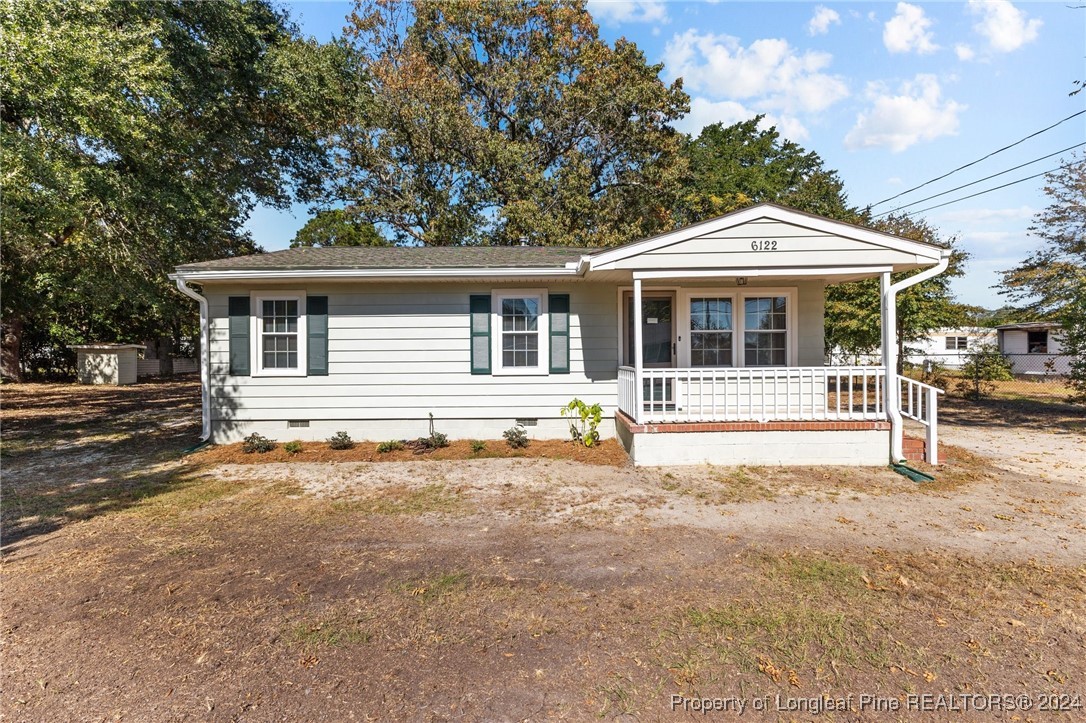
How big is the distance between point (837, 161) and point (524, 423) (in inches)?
1111

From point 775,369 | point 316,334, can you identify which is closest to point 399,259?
point 316,334

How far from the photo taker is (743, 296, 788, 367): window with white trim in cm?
838

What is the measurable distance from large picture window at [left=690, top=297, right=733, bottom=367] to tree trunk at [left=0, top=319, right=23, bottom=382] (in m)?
24.1

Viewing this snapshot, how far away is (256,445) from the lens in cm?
769

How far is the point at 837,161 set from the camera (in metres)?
27.4

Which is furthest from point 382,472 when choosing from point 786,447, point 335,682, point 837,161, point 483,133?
point 837,161

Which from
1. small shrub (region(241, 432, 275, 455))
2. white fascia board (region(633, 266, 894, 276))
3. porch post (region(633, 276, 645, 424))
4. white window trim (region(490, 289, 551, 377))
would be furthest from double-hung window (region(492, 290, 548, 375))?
small shrub (region(241, 432, 275, 455))

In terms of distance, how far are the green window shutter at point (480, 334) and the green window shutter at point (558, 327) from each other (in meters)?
1.08

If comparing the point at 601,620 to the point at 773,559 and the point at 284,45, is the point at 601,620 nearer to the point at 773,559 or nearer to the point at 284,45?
the point at 773,559

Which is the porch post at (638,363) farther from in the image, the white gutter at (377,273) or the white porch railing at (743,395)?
the white gutter at (377,273)

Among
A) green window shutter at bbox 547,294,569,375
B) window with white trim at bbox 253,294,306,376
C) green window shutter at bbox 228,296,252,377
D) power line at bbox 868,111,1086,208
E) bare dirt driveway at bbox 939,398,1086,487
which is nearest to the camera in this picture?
bare dirt driveway at bbox 939,398,1086,487

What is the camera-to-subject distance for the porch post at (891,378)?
6.68 m

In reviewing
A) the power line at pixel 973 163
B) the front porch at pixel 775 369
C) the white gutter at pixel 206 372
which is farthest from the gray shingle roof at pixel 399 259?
the power line at pixel 973 163

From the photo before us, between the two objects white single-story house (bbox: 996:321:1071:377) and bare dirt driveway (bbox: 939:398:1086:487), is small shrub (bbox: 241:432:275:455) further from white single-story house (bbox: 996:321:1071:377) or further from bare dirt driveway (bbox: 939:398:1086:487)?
white single-story house (bbox: 996:321:1071:377)
